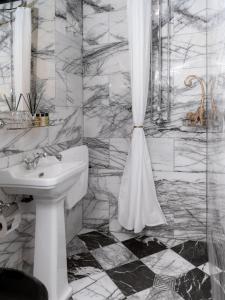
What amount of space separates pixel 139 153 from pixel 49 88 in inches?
37.3

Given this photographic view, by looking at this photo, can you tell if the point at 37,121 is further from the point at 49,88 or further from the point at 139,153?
the point at 139,153

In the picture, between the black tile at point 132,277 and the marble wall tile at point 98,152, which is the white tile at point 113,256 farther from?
the marble wall tile at point 98,152

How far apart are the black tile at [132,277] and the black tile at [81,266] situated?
134 mm

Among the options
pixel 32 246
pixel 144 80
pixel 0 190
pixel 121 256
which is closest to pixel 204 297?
pixel 121 256

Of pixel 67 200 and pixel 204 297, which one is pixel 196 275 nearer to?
pixel 204 297

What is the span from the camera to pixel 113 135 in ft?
9.21

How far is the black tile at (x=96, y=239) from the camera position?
2596mm

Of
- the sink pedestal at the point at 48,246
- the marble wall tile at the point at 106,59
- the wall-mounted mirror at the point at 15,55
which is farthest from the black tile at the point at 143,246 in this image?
the marble wall tile at the point at 106,59

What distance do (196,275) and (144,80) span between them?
1605 mm

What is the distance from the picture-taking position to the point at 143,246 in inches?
101

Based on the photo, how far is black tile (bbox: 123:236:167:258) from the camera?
2457 millimetres

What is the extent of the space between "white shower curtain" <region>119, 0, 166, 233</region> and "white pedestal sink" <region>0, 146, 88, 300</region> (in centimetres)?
77

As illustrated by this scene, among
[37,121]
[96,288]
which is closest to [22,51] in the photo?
[37,121]

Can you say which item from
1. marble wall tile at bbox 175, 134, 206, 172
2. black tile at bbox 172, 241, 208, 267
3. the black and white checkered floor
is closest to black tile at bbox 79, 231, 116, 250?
the black and white checkered floor
